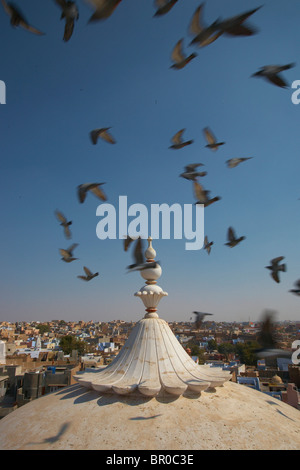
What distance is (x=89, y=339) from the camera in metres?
82.8

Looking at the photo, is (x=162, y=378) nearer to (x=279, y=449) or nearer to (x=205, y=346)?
(x=279, y=449)

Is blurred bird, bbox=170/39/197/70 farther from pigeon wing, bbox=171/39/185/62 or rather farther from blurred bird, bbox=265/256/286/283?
blurred bird, bbox=265/256/286/283

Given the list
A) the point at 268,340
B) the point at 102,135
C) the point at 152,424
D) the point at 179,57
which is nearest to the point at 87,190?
the point at 102,135

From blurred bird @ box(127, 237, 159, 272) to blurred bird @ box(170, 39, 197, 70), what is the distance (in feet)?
12.1

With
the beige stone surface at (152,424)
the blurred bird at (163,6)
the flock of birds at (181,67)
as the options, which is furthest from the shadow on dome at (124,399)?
the blurred bird at (163,6)

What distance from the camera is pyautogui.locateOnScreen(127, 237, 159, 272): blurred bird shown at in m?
7.31

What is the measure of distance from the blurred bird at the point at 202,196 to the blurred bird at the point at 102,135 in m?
2.06

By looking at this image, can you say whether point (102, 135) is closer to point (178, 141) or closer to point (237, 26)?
point (178, 141)

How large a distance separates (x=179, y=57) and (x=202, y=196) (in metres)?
3.08

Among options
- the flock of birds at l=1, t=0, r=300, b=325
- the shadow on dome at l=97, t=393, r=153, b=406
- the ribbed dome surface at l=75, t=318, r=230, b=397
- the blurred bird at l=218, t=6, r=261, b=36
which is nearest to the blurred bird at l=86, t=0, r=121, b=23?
the flock of birds at l=1, t=0, r=300, b=325

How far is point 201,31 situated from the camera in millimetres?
4547

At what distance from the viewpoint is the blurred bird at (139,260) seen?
288 inches

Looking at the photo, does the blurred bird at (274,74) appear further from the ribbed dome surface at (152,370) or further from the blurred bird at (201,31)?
the ribbed dome surface at (152,370)

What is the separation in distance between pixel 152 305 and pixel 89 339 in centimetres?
8091
